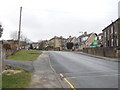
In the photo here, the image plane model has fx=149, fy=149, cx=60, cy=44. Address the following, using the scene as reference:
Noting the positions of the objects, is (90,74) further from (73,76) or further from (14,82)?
(14,82)

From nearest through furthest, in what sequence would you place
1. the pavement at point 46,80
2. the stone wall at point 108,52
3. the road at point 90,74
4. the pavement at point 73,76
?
the pavement at point 46,80 < the pavement at point 73,76 < the road at point 90,74 < the stone wall at point 108,52

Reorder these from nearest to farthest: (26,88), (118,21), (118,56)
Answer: (26,88) < (118,56) < (118,21)

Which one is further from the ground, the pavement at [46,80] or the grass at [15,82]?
the grass at [15,82]

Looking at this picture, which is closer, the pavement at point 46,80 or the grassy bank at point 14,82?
the grassy bank at point 14,82

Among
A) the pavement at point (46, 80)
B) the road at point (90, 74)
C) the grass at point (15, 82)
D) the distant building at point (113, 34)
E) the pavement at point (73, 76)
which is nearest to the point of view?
the grass at point (15, 82)

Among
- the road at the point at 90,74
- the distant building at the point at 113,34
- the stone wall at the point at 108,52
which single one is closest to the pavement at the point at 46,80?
the road at the point at 90,74

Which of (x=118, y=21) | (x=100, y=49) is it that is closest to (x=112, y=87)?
(x=100, y=49)

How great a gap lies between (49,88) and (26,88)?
Result: 99 centimetres

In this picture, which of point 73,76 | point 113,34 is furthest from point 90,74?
point 113,34

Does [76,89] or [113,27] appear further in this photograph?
[113,27]

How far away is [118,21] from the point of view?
108 feet

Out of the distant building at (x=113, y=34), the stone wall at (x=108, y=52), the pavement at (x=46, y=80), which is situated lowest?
the pavement at (x=46, y=80)

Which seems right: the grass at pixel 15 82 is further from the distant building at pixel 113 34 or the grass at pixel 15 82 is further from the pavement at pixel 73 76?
the distant building at pixel 113 34

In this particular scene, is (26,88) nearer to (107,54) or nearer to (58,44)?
(107,54)
